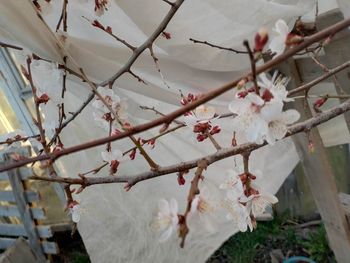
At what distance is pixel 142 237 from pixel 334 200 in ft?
2.95

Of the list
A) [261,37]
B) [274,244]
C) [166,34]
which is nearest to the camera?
[261,37]

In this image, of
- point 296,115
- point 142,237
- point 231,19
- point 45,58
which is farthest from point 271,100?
point 142,237

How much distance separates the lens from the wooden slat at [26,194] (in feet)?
8.33

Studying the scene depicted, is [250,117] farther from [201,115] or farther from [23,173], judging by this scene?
[23,173]

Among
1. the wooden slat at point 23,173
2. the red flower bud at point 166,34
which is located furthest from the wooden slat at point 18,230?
the red flower bud at point 166,34

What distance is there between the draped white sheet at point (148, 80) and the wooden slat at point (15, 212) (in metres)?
0.88

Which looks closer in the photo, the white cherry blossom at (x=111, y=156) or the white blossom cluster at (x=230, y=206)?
the white blossom cluster at (x=230, y=206)

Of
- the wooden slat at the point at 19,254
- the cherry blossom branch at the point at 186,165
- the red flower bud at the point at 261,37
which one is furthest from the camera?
the wooden slat at the point at 19,254

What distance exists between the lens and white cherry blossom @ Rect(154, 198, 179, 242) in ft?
1.77

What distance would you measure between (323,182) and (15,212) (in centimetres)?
209

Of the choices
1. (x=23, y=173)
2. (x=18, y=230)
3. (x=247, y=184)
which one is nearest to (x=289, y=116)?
(x=247, y=184)

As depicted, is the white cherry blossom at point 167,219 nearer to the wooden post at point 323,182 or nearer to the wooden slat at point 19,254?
the wooden post at point 323,182

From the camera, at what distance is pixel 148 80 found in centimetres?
130

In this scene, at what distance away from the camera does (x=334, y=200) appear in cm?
149
